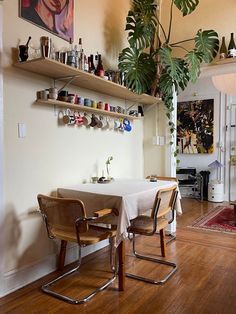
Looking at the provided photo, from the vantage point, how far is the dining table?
214cm

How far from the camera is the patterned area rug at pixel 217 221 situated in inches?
149

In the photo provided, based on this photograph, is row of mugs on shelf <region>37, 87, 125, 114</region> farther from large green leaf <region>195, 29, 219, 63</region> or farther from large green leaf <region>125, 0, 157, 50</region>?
large green leaf <region>195, 29, 219, 63</region>

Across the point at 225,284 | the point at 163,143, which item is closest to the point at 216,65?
the point at 163,143

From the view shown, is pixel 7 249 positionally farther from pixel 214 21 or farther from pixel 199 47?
pixel 214 21

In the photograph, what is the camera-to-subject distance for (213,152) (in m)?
6.01

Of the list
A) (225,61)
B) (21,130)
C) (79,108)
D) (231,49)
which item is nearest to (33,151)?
(21,130)

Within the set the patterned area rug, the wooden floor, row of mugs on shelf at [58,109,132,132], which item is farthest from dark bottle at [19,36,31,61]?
the patterned area rug

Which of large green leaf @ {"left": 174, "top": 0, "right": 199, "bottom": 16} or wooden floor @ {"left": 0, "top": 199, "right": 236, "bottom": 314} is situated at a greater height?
large green leaf @ {"left": 174, "top": 0, "right": 199, "bottom": 16}

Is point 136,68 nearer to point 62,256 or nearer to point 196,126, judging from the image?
point 62,256

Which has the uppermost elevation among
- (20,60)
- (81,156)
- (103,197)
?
(20,60)

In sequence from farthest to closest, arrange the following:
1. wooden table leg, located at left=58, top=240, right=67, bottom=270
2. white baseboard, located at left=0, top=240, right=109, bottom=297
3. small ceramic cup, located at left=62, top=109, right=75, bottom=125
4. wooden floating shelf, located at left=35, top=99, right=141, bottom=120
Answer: small ceramic cup, located at left=62, top=109, right=75, bottom=125, wooden table leg, located at left=58, top=240, right=67, bottom=270, wooden floating shelf, located at left=35, top=99, right=141, bottom=120, white baseboard, located at left=0, top=240, right=109, bottom=297

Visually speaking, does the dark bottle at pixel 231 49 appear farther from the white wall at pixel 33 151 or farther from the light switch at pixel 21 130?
the light switch at pixel 21 130

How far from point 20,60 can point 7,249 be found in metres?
1.42

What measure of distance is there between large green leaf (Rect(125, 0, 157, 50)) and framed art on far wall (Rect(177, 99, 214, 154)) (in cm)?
321
